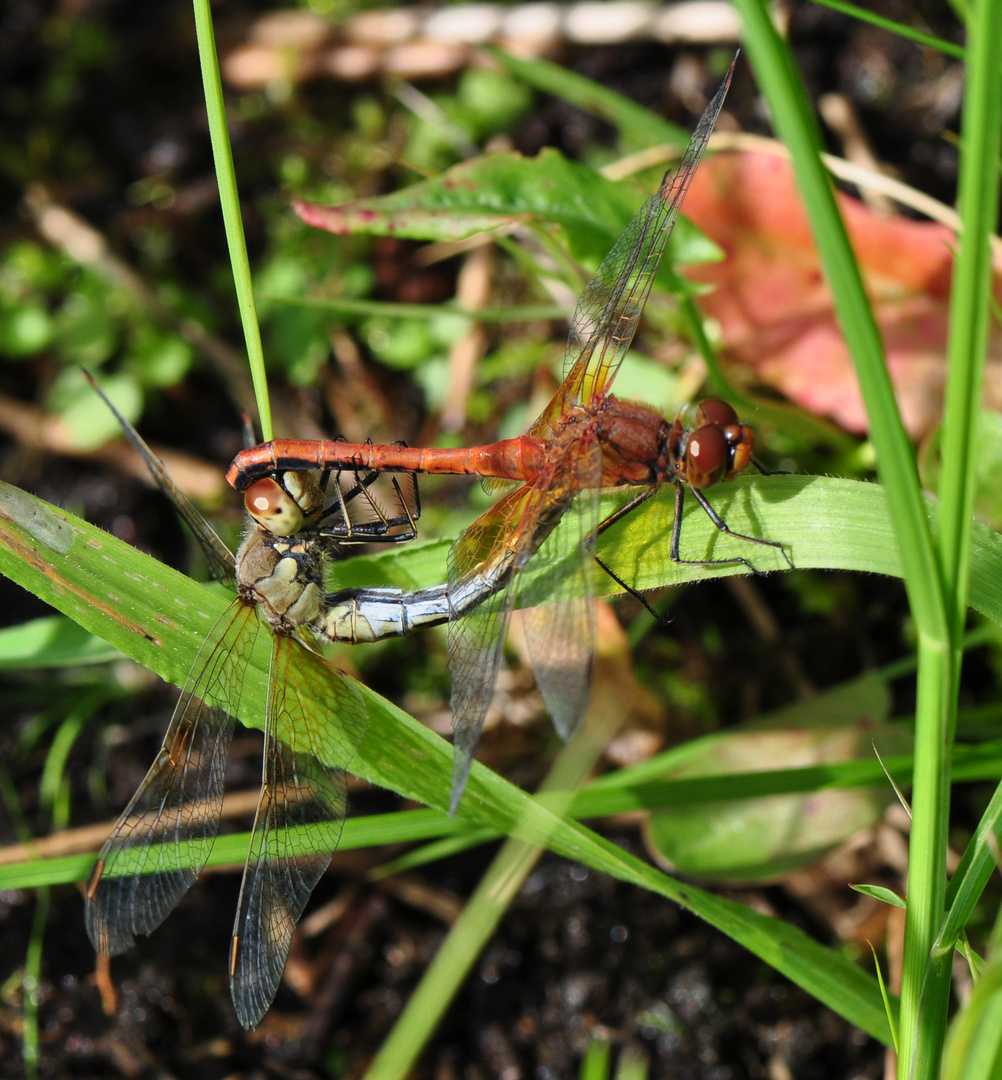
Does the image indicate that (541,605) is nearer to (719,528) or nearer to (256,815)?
(719,528)

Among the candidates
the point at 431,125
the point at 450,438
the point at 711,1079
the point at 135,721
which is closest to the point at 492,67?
the point at 431,125

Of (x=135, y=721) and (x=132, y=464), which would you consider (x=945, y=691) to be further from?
(x=132, y=464)

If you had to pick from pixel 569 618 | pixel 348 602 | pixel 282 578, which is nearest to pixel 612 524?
pixel 569 618

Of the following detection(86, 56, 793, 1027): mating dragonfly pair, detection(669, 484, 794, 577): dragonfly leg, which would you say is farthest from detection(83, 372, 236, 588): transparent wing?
detection(669, 484, 794, 577): dragonfly leg

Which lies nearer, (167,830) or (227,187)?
(227,187)

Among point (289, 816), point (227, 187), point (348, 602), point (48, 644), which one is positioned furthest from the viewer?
point (348, 602)

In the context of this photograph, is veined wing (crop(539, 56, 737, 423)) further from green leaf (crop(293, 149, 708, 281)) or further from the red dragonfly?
green leaf (crop(293, 149, 708, 281))

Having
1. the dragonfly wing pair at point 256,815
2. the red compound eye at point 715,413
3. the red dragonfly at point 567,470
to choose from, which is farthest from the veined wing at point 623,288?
the dragonfly wing pair at point 256,815

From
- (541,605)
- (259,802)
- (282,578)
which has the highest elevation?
(541,605)
